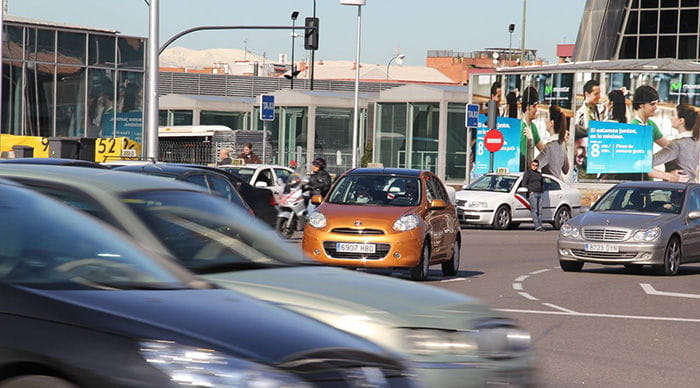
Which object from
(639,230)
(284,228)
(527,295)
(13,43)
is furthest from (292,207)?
(13,43)

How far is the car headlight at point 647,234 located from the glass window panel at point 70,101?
30.5 m

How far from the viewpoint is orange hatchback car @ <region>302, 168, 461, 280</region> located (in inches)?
682

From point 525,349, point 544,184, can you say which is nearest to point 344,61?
point 544,184

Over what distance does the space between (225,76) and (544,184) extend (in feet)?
193

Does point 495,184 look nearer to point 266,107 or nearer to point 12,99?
point 266,107

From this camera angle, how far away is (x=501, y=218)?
1345 inches

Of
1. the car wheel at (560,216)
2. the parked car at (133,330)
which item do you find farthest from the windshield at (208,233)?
the car wheel at (560,216)

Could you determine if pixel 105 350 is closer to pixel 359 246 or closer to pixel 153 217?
pixel 153 217

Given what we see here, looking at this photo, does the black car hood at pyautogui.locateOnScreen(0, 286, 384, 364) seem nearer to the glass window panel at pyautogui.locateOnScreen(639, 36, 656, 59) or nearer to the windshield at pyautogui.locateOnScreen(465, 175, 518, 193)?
the windshield at pyautogui.locateOnScreen(465, 175, 518, 193)

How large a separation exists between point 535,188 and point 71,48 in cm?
2026

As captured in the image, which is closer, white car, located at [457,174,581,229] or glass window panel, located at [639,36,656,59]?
white car, located at [457,174,581,229]

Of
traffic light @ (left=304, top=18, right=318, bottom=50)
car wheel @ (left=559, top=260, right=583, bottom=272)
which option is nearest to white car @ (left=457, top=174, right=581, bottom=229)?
traffic light @ (left=304, top=18, right=318, bottom=50)

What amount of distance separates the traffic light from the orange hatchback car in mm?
20587

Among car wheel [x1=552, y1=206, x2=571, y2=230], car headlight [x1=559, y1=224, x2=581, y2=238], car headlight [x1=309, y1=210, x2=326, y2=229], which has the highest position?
car headlight [x1=309, y1=210, x2=326, y2=229]
